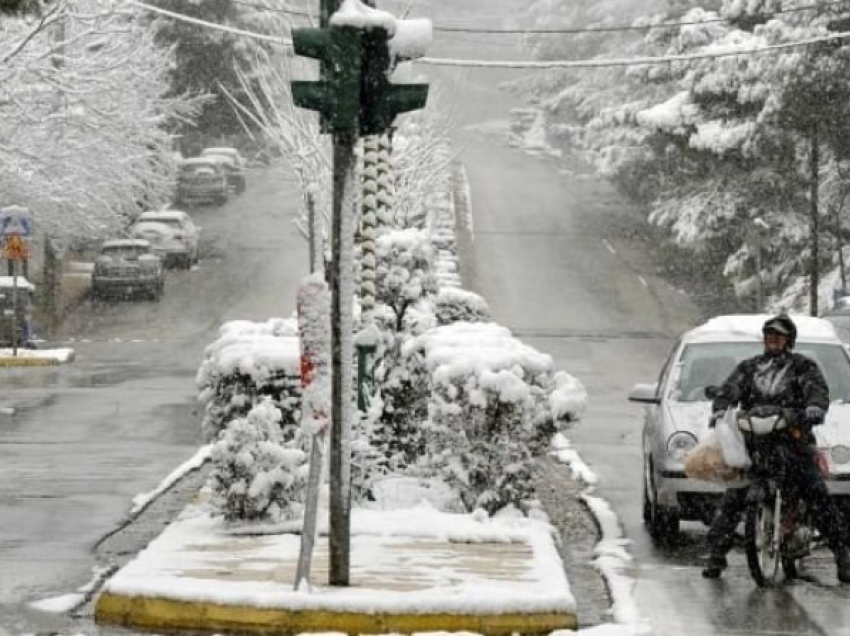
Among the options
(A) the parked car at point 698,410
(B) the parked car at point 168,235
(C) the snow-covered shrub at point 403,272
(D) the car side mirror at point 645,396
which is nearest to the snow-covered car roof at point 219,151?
(B) the parked car at point 168,235

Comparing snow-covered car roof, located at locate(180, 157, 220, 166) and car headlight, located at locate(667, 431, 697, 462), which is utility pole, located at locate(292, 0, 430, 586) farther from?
snow-covered car roof, located at locate(180, 157, 220, 166)

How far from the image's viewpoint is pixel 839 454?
1378cm

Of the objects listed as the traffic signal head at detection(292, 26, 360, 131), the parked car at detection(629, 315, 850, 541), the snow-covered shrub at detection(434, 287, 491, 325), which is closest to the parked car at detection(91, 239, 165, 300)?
the snow-covered shrub at detection(434, 287, 491, 325)

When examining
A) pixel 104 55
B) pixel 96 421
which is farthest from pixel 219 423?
pixel 104 55

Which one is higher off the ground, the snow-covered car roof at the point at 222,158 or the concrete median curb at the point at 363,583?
the snow-covered car roof at the point at 222,158

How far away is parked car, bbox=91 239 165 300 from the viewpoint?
160ft

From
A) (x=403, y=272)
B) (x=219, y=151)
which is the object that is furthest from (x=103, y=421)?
(x=219, y=151)

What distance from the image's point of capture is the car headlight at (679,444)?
45.2ft

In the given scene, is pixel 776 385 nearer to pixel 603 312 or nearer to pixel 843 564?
pixel 843 564

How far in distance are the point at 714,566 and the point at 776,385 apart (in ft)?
3.85

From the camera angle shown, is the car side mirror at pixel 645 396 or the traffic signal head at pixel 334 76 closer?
the traffic signal head at pixel 334 76

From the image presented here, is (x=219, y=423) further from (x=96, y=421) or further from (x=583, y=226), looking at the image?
(x=583, y=226)

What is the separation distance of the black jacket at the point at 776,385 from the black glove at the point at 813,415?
28 mm

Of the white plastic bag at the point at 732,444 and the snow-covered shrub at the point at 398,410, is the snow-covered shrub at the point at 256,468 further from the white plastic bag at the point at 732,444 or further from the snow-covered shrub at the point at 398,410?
the white plastic bag at the point at 732,444
